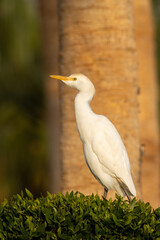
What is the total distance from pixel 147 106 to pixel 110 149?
397cm

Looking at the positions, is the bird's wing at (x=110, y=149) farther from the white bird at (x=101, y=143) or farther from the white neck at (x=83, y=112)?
the white neck at (x=83, y=112)

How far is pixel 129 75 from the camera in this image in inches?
255

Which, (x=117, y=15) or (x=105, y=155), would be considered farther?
(x=117, y=15)

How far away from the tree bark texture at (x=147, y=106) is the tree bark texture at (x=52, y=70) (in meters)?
1.43

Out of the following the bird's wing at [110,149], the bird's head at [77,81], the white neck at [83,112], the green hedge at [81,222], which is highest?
the bird's head at [77,81]

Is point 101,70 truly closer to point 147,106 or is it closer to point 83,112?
point 83,112

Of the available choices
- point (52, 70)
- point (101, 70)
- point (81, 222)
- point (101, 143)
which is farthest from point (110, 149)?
point (52, 70)

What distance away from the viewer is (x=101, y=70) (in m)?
6.41

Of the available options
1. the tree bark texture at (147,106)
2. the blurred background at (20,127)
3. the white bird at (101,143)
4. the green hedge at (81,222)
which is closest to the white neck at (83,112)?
the white bird at (101,143)

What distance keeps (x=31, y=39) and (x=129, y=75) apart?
1120cm

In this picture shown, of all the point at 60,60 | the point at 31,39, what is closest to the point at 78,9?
the point at 60,60

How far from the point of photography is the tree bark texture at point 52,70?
29.8 feet

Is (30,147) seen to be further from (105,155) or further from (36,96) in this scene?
(105,155)

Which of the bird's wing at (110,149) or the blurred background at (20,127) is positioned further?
the blurred background at (20,127)
